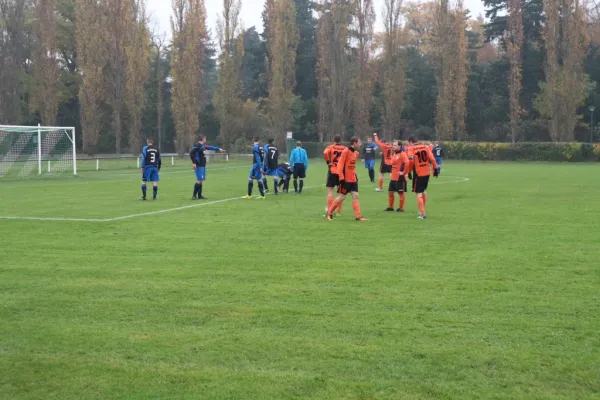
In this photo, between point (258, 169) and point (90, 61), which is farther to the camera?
point (90, 61)

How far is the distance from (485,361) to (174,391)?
249 centimetres

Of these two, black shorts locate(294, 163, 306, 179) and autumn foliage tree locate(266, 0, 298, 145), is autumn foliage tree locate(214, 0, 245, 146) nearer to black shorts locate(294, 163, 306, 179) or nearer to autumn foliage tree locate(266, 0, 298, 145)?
autumn foliage tree locate(266, 0, 298, 145)

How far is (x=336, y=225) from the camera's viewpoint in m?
13.9

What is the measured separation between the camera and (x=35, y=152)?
1300 inches

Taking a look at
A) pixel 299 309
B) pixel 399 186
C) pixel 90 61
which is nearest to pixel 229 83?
pixel 90 61

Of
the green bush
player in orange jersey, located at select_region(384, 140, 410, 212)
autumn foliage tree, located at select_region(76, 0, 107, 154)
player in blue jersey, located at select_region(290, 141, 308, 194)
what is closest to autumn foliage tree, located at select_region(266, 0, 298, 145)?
the green bush

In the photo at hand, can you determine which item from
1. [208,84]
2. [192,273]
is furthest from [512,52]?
[192,273]

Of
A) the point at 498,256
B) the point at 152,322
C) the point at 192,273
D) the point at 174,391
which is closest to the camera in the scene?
the point at 174,391

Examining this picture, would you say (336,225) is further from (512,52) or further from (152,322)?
(512,52)

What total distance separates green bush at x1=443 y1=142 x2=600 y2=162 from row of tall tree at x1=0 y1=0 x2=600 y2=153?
12.7ft

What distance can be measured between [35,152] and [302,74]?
3944 cm

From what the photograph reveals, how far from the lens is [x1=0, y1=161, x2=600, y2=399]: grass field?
506 centimetres

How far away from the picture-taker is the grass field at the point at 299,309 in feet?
16.6

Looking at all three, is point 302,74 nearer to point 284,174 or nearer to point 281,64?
point 281,64
